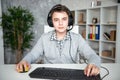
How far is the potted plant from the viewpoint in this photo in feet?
12.3

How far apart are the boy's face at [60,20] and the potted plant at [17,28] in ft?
7.45

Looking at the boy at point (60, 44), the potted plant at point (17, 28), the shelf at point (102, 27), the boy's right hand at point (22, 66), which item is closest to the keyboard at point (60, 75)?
the boy's right hand at point (22, 66)

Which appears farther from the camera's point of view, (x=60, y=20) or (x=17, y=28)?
(x=17, y=28)

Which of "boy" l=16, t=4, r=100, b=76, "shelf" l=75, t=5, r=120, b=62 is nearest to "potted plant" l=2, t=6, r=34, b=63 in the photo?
"shelf" l=75, t=5, r=120, b=62

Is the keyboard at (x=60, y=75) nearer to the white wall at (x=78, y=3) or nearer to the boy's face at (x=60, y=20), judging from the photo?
the boy's face at (x=60, y=20)

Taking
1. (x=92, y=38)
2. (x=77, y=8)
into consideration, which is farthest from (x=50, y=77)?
(x=77, y=8)

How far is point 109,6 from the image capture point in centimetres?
361

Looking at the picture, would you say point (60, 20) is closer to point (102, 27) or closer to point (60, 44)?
point (60, 44)

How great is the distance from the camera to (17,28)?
374 centimetres

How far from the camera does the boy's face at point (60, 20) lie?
5.10 feet

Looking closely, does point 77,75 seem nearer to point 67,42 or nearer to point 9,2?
point 67,42

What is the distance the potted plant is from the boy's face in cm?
227

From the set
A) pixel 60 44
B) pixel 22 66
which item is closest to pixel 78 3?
pixel 60 44

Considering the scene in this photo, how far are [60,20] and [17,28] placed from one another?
2343mm
